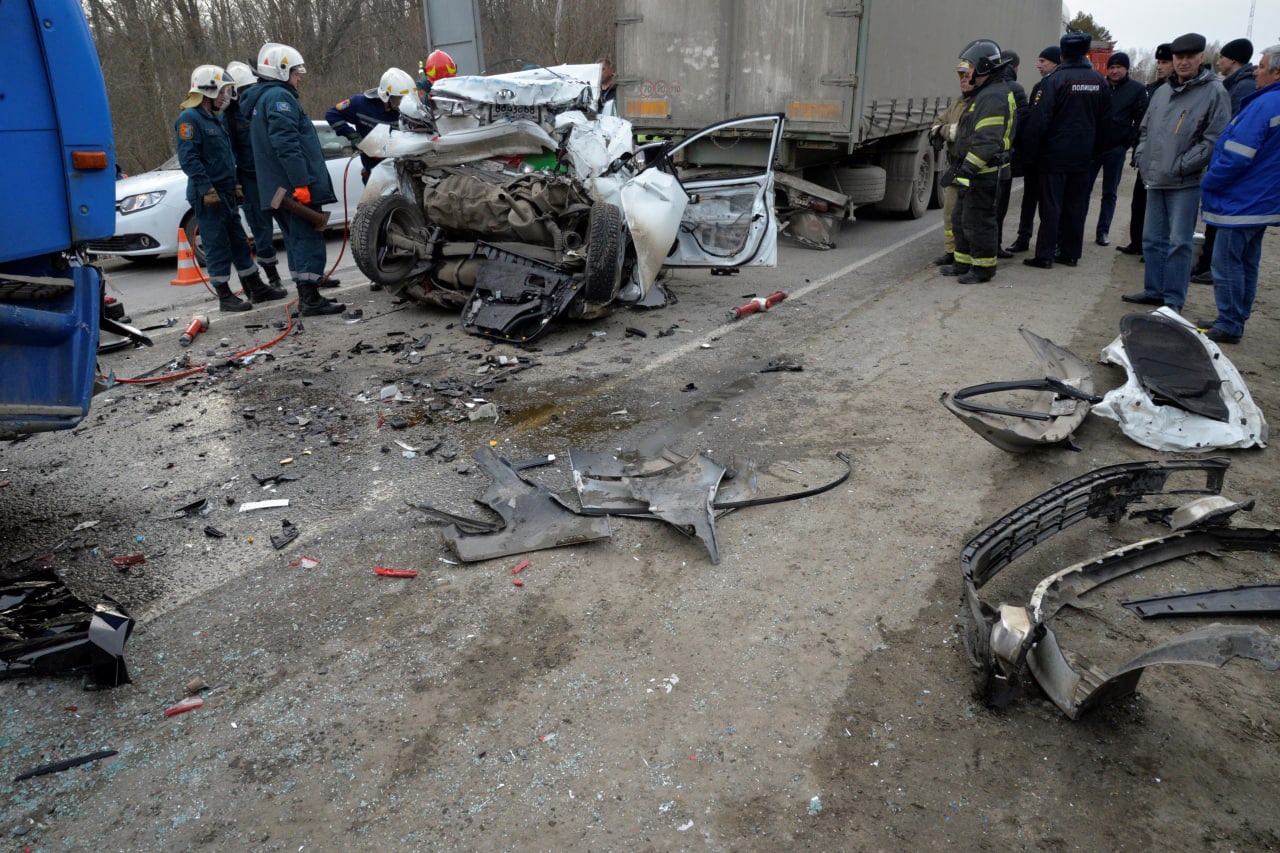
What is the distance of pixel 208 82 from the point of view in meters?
6.71

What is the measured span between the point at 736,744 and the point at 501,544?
4.46 feet

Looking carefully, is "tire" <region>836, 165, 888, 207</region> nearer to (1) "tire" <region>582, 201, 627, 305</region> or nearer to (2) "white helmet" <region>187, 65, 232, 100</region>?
(1) "tire" <region>582, 201, 627, 305</region>

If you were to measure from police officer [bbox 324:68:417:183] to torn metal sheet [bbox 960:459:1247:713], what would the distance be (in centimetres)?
686

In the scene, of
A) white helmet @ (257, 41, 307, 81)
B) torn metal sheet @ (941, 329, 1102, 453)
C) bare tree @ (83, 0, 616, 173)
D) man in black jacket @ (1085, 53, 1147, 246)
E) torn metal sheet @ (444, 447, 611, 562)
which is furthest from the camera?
bare tree @ (83, 0, 616, 173)

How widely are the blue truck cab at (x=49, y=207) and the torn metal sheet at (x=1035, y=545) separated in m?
3.48

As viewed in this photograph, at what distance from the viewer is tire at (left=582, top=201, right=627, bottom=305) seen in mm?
5887

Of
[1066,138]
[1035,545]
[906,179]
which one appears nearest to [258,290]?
[1035,545]

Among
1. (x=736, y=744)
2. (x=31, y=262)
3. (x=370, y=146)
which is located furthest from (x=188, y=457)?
(x=370, y=146)

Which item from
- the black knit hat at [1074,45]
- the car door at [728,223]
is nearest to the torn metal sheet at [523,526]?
the car door at [728,223]

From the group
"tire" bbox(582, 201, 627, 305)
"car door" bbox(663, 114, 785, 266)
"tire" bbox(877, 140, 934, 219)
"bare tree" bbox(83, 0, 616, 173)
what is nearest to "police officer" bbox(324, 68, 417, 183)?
"bare tree" bbox(83, 0, 616, 173)

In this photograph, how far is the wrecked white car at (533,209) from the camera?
611 centimetres

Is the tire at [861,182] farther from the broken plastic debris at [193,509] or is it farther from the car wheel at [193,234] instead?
the broken plastic debris at [193,509]

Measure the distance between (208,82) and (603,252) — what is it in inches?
150

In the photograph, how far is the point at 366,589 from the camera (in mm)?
3049
